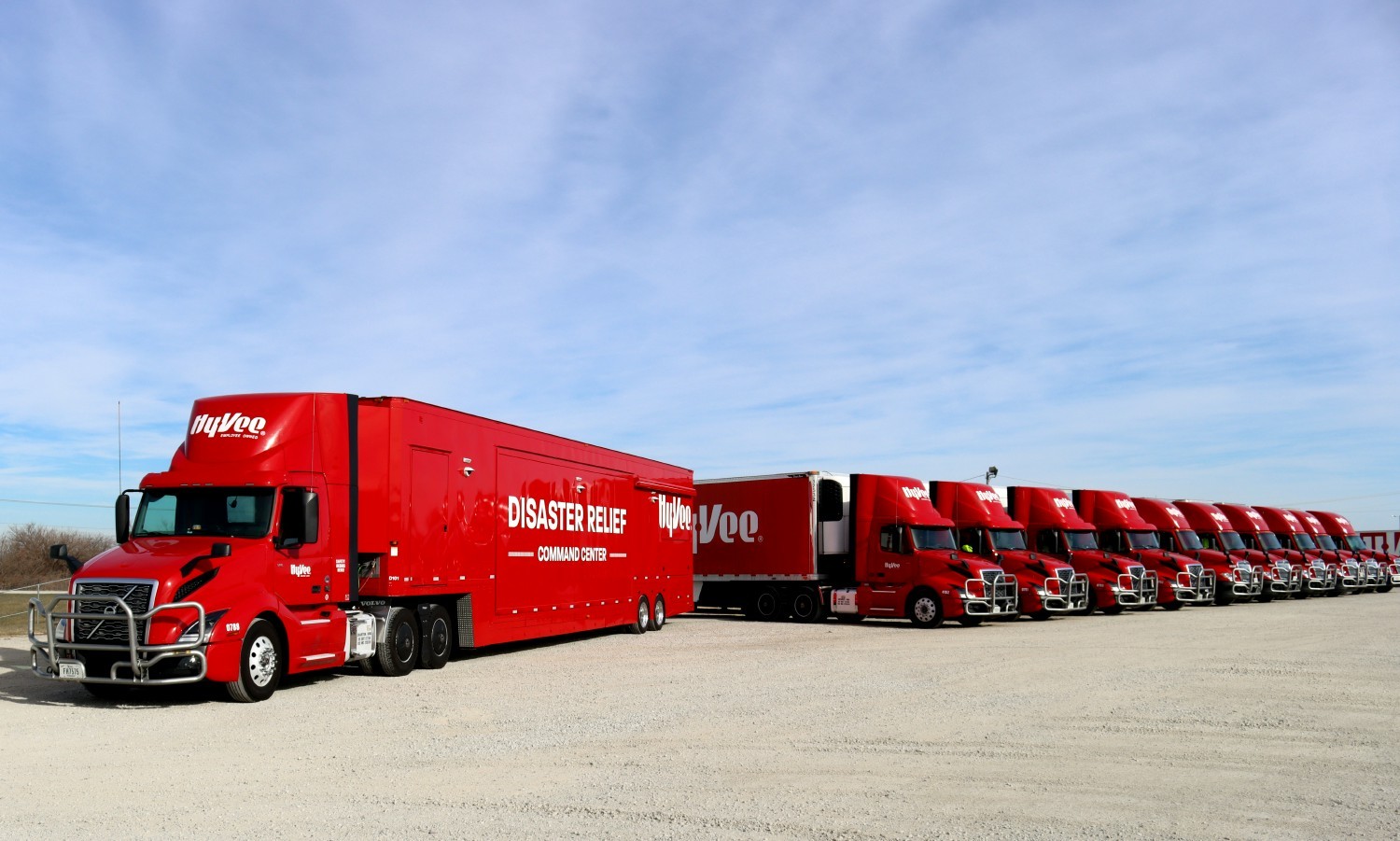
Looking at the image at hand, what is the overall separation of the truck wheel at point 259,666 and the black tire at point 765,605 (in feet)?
52.8

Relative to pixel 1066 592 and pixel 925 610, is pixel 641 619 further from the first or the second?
pixel 1066 592

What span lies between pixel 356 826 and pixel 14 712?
739cm

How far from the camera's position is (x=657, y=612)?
2450cm

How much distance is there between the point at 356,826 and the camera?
6801 mm

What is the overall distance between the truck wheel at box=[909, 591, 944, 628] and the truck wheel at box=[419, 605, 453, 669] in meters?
11.6

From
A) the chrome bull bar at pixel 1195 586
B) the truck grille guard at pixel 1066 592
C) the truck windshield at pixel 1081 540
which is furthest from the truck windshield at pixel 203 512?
the chrome bull bar at pixel 1195 586

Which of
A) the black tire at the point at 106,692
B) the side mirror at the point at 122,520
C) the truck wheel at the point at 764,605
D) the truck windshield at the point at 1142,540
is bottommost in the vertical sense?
the truck wheel at the point at 764,605

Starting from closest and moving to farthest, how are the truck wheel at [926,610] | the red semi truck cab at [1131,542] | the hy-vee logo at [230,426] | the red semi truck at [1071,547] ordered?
1. the hy-vee logo at [230,426]
2. the truck wheel at [926,610]
3. the red semi truck at [1071,547]
4. the red semi truck cab at [1131,542]

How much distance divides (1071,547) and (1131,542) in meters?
3.35

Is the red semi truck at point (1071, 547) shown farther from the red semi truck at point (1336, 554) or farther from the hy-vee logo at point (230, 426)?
the hy-vee logo at point (230, 426)

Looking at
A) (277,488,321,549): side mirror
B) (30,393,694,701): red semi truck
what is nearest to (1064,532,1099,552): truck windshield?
(30,393,694,701): red semi truck

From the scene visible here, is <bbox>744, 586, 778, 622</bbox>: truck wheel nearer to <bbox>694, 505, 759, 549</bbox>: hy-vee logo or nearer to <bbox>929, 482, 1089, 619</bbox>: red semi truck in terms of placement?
<bbox>694, 505, 759, 549</bbox>: hy-vee logo

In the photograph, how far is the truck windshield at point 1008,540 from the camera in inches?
1063

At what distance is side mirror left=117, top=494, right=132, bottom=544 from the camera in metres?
13.3
